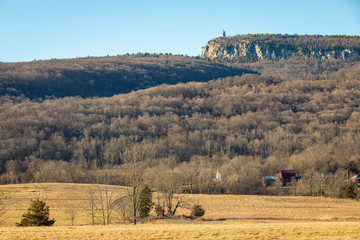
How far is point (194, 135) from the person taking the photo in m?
132

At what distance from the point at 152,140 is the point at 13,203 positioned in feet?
258

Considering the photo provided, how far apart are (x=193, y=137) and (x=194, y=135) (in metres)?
2.49

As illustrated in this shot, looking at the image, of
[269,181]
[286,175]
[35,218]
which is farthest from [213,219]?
[286,175]

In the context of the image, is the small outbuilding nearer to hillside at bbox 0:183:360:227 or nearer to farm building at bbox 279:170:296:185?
farm building at bbox 279:170:296:185

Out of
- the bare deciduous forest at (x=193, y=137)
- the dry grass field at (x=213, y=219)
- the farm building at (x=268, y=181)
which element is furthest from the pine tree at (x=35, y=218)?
the farm building at (x=268, y=181)

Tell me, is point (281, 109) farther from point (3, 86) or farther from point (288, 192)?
point (3, 86)

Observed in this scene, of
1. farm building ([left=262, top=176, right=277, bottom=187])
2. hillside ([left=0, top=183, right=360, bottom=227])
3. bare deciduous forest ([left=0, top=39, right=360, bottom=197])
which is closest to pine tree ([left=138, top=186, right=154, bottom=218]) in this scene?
hillside ([left=0, top=183, right=360, bottom=227])

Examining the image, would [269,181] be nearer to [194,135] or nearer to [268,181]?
[268,181]

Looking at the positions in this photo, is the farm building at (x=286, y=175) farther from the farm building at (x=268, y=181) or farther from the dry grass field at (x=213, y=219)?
the dry grass field at (x=213, y=219)

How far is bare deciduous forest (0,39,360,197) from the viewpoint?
80.8 meters

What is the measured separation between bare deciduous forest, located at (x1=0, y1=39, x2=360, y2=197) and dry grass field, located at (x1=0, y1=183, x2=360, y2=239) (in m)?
7.64

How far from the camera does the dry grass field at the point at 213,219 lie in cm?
2269

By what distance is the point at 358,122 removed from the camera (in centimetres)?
13688

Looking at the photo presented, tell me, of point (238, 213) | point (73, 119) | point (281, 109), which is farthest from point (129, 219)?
point (281, 109)
